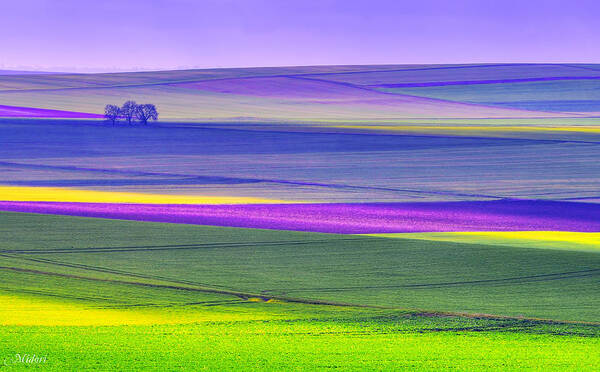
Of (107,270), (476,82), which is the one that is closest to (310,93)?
(476,82)

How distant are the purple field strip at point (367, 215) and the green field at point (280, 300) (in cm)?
158

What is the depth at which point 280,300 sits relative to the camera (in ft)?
50.3

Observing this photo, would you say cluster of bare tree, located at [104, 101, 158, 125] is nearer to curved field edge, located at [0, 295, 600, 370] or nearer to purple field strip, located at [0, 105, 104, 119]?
purple field strip, located at [0, 105, 104, 119]

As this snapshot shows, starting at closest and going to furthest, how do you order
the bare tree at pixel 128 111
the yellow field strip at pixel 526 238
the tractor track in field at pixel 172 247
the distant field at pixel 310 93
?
the tractor track in field at pixel 172 247
the yellow field strip at pixel 526 238
the bare tree at pixel 128 111
the distant field at pixel 310 93

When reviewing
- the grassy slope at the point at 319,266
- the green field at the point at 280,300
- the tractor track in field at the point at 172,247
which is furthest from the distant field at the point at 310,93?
the green field at the point at 280,300

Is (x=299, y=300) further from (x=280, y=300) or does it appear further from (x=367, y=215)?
(x=367, y=215)

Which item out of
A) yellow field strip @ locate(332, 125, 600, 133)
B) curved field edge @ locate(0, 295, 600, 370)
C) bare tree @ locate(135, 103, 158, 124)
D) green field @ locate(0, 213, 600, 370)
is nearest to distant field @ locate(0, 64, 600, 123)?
bare tree @ locate(135, 103, 158, 124)

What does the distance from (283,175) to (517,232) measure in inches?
607

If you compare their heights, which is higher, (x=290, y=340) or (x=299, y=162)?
(x=290, y=340)

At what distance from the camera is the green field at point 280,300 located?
433 inches

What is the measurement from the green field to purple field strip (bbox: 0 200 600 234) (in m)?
1.58

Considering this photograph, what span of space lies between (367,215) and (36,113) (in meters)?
44.9

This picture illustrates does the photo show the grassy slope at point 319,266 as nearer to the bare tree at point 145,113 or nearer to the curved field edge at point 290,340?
the curved field edge at point 290,340

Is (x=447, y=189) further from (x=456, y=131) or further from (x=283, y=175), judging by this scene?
(x=456, y=131)
